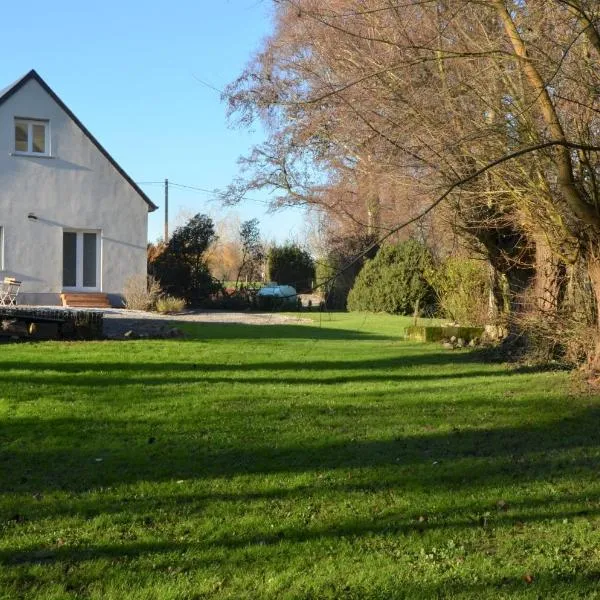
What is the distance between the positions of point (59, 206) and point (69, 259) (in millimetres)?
1700

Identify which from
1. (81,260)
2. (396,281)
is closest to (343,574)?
(81,260)

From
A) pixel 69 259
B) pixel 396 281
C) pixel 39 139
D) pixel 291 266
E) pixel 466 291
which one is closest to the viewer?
pixel 466 291

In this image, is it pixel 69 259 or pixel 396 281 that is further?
pixel 396 281

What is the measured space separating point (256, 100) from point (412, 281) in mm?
9905

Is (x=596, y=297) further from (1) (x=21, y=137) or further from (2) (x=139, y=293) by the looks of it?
(1) (x=21, y=137)

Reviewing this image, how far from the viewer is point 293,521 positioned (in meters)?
5.04

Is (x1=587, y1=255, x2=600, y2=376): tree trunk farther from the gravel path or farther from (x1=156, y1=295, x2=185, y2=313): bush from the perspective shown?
(x1=156, y1=295, x2=185, y2=313): bush

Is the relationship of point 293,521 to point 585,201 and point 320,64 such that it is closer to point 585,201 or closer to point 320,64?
point 585,201

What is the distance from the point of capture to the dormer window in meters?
23.6

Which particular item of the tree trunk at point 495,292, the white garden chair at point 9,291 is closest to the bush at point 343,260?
the tree trunk at point 495,292

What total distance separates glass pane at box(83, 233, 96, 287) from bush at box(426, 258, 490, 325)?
11.4 m

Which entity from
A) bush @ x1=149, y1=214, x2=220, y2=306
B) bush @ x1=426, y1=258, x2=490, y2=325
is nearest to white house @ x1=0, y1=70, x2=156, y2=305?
bush @ x1=149, y1=214, x2=220, y2=306

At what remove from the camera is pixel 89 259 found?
24.8 m

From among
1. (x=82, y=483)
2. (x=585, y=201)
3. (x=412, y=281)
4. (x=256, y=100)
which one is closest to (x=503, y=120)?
(x=585, y=201)
